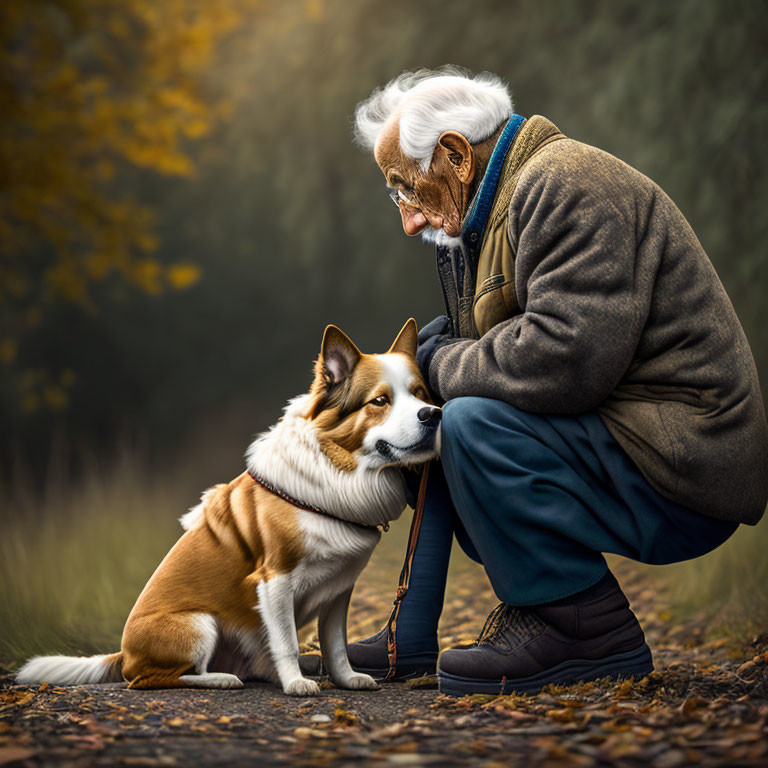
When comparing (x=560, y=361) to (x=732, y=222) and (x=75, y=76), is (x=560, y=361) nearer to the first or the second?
(x=732, y=222)

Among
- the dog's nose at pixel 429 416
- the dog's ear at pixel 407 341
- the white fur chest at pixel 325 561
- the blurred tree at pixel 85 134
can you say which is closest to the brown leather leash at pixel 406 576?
the white fur chest at pixel 325 561

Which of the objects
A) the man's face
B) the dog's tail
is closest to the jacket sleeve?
the man's face

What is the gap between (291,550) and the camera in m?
2.59

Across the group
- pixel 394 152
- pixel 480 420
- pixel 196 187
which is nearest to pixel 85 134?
pixel 196 187

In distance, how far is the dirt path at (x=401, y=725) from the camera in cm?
174

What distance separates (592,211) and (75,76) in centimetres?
549

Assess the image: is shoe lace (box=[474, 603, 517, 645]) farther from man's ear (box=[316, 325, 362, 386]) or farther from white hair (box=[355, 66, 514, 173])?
white hair (box=[355, 66, 514, 173])

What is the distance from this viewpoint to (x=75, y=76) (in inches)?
255

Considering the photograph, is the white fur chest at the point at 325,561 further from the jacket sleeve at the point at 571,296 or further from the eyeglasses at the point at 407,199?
the eyeglasses at the point at 407,199

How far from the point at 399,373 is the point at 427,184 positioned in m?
0.70

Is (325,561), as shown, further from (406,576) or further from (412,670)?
(412,670)

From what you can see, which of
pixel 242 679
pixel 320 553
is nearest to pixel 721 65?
pixel 320 553

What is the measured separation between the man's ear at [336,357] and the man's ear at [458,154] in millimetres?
684

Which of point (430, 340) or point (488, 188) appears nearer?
point (488, 188)
